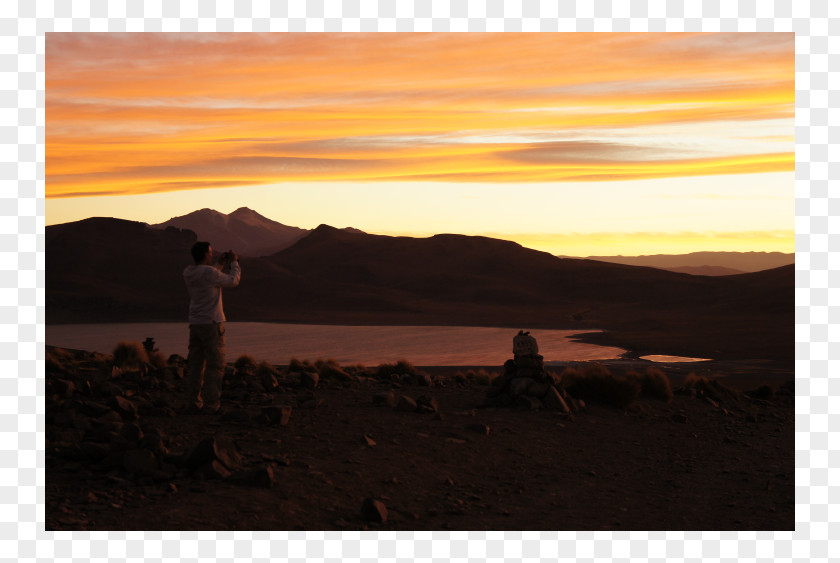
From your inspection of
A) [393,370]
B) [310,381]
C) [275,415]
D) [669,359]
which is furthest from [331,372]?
[669,359]

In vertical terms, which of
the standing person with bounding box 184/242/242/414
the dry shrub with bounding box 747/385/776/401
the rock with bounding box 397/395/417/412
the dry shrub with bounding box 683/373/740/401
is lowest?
the dry shrub with bounding box 747/385/776/401

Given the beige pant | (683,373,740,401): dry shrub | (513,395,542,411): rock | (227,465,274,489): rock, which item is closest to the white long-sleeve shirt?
the beige pant

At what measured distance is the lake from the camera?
38.4 meters

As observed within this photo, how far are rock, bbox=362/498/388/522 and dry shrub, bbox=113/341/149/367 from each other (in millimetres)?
9990

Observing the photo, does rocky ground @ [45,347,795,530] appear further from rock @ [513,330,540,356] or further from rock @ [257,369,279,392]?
rock @ [513,330,540,356]

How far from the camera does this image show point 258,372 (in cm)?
1473

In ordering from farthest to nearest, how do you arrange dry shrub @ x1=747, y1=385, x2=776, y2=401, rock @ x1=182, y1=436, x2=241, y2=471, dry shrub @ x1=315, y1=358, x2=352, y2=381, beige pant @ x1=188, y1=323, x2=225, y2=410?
dry shrub @ x1=747, y1=385, x2=776, y2=401
dry shrub @ x1=315, y1=358, x2=352, y2=381
beige pant @ x1=188, y1=323, x2=225, y2=410
rock @ x1=182, y1=436, x2=241, y2=471

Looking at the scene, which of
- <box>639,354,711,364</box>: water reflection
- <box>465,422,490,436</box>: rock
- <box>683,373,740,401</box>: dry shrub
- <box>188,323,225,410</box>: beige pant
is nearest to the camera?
<box>188,323,225,410</box>: beige pant

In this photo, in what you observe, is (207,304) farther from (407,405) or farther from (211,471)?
(407,405)

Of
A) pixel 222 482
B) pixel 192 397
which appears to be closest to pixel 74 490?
pixel 222 482

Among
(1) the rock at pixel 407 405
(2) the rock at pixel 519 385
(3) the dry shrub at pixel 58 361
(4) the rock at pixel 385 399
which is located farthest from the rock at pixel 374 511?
(3) the dry shrub at pixel 58 361

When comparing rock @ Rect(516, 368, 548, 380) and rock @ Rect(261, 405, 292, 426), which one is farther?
rock @ Rect(516, 368, 548, 380)

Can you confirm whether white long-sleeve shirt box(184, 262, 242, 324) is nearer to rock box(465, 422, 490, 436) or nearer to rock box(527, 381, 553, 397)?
rock box(465, 422, 490, 436)

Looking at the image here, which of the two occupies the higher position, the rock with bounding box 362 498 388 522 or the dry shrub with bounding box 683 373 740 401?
the rock with bounding box 362 498 388 522
